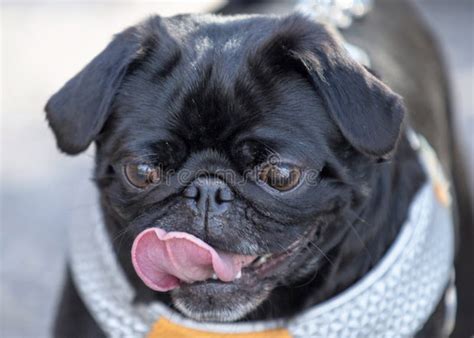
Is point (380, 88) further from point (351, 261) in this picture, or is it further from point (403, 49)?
point (403, 49)

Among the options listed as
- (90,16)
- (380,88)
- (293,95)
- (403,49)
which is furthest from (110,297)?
(90,16)

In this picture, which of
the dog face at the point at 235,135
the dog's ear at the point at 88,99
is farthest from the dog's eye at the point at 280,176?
the dog's ear at the point at 88,99

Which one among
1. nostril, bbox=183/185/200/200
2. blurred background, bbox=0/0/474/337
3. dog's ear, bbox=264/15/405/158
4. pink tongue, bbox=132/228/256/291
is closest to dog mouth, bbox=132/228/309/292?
pink tongue, bbox=132/228/256/291

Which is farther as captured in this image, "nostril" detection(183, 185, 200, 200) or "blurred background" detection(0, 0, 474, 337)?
"blurred background" detection(0, 0, 474, 337)

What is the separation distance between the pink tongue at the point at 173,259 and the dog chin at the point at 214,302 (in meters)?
0.07

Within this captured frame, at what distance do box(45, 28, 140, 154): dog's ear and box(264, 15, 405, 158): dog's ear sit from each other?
0.36 meters

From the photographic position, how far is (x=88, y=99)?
7.24 feet

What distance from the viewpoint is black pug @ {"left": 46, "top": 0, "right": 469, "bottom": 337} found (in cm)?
212

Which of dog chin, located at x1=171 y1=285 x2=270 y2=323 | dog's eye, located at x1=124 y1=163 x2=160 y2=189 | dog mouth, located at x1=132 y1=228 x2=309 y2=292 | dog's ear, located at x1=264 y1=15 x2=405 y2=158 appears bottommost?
dog chin, located at x1=171 y1=285 x2=270 y2=323

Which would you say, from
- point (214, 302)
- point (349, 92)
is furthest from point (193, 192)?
point (349, 92)

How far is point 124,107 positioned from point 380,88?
60 cm

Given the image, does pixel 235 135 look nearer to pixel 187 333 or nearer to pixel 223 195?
pixel 223 195

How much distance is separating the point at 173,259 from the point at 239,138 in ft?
1.01

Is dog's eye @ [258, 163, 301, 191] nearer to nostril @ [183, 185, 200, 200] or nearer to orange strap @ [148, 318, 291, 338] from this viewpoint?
nostril @ [183, 185, 200, 200]
